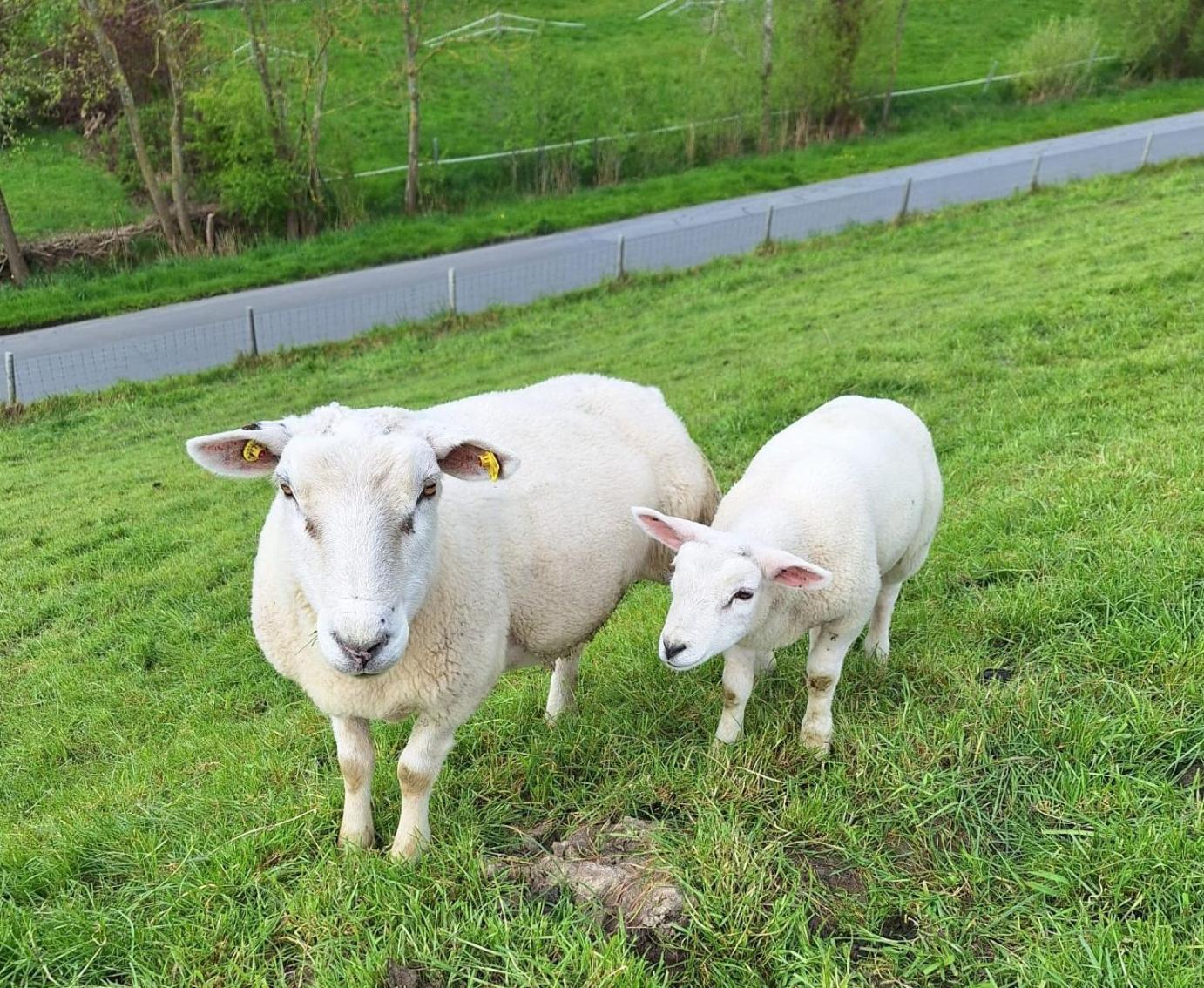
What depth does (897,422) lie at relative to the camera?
4.21 m

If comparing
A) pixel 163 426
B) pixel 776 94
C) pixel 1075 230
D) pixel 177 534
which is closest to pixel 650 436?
pixel 177 534

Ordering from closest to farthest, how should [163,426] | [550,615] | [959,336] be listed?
[550,615] → [959,336] → [163,426]

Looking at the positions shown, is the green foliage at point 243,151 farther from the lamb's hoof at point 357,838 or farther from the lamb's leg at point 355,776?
the lamb's hoof at point 357,838

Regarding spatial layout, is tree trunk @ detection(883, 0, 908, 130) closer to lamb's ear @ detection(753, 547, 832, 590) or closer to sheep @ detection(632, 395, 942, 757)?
sheep @ detection(632, 395, 942, 757)

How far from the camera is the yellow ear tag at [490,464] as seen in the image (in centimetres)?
285

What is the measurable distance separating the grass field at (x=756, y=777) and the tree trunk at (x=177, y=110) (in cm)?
1571

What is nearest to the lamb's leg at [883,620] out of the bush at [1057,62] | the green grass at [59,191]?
the green grass at [59,191]

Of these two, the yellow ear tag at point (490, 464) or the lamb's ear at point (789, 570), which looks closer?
the yellow ear tag at point (490, 464)

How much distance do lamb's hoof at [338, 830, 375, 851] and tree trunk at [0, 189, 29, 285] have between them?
19.9m

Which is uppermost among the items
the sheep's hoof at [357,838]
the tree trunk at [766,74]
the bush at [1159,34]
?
the bush at [1159,34]

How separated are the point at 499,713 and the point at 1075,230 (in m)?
14.0

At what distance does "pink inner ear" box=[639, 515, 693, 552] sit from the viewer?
10.9 feet

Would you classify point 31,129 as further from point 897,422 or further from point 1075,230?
point 897,422

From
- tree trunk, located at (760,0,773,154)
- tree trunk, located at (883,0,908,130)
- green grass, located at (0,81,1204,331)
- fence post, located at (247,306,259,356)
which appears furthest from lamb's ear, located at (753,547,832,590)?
tree trunk, located at (883,0,908,130)
